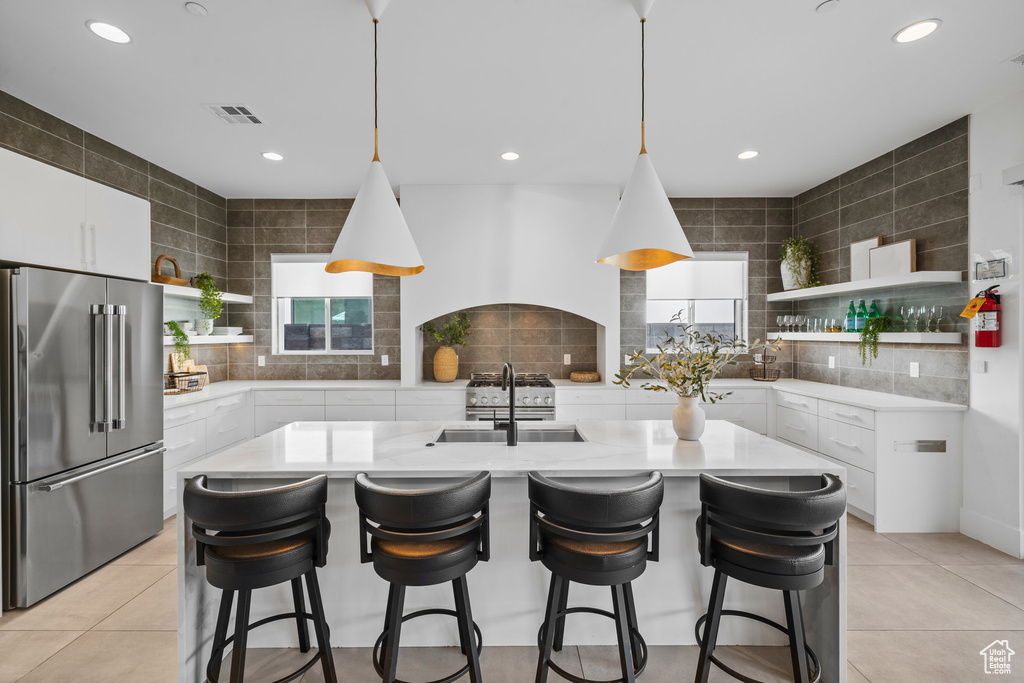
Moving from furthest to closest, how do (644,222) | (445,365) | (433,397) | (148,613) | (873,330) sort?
(445,365) < (433,397) < (873,330) < (148,613) < (644,222)

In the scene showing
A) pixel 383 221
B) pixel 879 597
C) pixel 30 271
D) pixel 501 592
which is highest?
pixel 383 221

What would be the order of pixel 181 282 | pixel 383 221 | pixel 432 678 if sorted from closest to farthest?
pixel 432 678 → pixel 383 221 → pixel 181 282

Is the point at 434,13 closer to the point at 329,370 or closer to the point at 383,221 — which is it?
the point at 383,221

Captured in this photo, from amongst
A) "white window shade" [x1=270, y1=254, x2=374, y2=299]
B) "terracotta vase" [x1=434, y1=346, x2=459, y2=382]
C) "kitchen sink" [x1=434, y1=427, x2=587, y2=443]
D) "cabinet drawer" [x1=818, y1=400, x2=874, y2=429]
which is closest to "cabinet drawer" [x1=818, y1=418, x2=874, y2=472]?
"cabinet drawer" [x1=818, y1=400, x2=874, y2=429]

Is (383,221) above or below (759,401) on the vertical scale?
above

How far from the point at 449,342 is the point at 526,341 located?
813mm

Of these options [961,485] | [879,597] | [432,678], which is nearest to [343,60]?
[432,678]

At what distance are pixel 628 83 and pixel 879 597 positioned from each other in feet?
10.0

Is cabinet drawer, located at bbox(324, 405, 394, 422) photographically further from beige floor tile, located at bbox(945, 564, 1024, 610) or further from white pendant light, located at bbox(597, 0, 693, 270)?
beige floor tile, located at bbox(945, 564, 1024, 610)

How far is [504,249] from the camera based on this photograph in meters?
4.63

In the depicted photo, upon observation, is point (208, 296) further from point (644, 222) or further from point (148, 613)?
point (644, 222)

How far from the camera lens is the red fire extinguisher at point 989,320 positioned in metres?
2.99

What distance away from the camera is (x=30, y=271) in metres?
2.43

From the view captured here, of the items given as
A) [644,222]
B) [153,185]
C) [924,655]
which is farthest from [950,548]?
[153,185]
